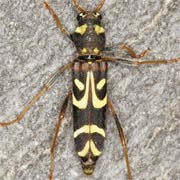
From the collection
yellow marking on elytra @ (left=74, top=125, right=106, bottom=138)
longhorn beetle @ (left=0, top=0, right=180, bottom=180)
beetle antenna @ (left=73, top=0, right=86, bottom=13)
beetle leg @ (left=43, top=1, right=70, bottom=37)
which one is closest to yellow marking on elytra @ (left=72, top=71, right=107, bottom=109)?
longhorn beetle @ (left=0, top=0, right=180, bottom=180)

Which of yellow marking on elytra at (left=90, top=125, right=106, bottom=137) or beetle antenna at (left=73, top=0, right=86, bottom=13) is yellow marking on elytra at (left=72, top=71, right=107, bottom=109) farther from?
beetle antenna at (left=73, top=0, right=86, bottom=13)

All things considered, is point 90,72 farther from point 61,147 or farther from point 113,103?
point 61,147

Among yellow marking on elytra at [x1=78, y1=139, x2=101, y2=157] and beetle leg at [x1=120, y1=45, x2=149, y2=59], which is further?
beetle leg at [x1=120, y1=45, x2=149, y2=59]

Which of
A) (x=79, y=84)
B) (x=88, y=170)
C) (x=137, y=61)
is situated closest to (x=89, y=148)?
(x=88, y=170)

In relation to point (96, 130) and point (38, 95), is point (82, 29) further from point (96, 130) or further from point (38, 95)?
point (96, 130)

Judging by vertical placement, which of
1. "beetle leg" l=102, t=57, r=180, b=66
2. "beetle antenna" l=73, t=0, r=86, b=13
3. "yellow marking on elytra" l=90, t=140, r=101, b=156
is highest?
"beetle antenna" l=73, t=0, r=86, b=13

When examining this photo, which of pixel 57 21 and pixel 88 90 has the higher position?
pixel 57 21

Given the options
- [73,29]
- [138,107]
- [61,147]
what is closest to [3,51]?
[73,29]

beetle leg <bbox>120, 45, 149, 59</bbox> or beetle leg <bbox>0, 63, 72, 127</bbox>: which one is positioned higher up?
beetle leg <bbox>120, 45, 149, 59</bbox>
